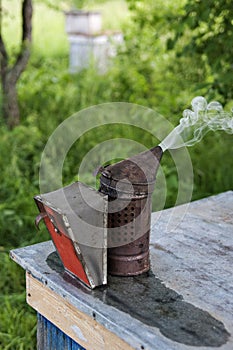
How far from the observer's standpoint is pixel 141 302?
1669 millimetres

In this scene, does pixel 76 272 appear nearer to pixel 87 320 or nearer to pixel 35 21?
pixel 87 320

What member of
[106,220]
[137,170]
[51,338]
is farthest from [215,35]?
[51,338]

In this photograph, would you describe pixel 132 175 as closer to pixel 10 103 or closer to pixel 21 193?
pixel 21 193

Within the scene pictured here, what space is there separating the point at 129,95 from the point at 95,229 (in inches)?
147

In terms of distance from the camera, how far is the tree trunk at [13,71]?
4.71 m

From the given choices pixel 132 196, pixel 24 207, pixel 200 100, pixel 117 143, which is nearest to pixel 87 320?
pixel 132 196

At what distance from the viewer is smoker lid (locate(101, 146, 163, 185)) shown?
1719 mm

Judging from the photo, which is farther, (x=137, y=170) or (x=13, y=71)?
(x=13, y=71)

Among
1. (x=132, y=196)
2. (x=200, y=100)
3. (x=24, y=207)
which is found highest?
(x=200, y=100)

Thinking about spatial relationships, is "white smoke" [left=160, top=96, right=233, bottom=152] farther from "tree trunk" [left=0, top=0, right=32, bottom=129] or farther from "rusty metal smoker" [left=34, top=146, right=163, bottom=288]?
"tree trunk" [left=0, top=0, right=32, bottom=129]

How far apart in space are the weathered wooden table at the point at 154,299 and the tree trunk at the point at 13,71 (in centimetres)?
288

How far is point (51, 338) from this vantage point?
6.45 ft

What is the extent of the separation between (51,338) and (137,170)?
2.21ft

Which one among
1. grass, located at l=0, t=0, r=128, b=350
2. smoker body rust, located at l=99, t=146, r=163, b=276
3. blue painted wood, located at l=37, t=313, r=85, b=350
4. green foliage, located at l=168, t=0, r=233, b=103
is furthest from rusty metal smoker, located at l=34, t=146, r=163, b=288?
green foliage, located at l=168, t=0, r=233, b=103
